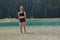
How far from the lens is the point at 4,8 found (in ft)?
117

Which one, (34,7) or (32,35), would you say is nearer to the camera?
(32,35)

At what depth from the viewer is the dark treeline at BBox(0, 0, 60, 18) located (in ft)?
116

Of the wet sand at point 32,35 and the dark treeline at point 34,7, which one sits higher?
the wet sand at point 32,35

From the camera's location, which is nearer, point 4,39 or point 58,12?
point 4,39

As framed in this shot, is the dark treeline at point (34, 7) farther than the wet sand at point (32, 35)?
Yes

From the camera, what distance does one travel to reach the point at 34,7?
1405 inches

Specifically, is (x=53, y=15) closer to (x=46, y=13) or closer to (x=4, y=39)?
(x=46, y=13)

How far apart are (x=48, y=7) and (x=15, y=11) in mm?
5102

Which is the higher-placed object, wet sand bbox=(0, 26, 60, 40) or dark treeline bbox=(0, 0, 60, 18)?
wet sand bbox=(0, 26, 60, 40)

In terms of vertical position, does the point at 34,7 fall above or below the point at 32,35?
below

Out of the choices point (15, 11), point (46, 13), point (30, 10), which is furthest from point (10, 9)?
point (46, 13)

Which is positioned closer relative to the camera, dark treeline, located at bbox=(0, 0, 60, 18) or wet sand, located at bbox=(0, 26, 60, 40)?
wet sand, located at bbox=(0, 26, 60, 40)

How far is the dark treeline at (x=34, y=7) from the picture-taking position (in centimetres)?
3544

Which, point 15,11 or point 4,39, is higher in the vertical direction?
point 4,39
